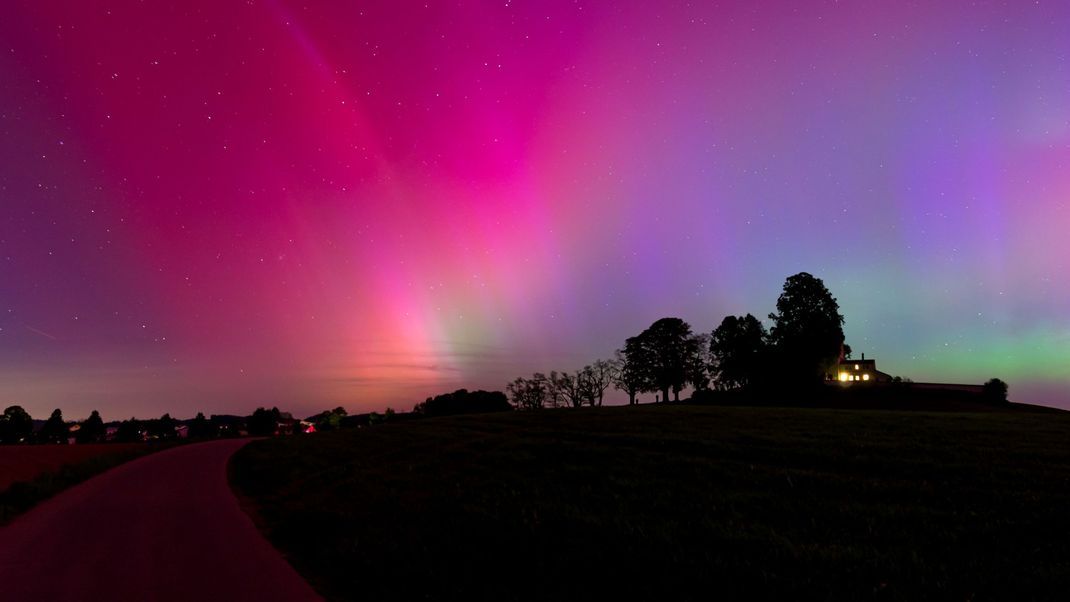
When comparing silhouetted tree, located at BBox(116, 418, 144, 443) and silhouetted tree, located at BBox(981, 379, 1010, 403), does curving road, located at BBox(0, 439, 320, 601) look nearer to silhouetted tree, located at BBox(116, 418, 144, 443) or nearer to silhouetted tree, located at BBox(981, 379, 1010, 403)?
silhouetted tree, located at BBox(981, 379, 1010, 403)

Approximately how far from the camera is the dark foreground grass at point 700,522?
7043 millimetres

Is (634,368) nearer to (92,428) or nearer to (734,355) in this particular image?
Result: (734,355)

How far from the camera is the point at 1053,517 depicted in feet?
30.2

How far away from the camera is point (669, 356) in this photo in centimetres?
8938

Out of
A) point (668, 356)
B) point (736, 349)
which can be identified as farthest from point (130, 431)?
point (736, 349)

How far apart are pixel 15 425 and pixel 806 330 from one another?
543ft

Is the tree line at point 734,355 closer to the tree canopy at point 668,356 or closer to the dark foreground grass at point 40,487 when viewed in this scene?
the tree canopy at point 668,356

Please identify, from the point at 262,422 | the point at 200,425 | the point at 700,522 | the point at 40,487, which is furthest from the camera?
the point at 200,425

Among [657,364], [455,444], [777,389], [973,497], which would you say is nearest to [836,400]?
[777,389]

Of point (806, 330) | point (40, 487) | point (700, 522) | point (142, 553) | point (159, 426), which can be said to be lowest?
point (159, 426)

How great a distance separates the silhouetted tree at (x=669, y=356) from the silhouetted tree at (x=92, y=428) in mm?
126855

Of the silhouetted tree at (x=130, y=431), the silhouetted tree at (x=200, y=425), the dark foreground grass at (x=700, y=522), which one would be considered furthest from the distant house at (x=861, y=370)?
the silhouetted tree at (x=130, y=431)

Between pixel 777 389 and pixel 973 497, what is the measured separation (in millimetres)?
57732

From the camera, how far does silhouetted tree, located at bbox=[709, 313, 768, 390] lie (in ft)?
260
